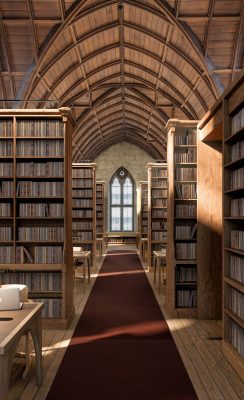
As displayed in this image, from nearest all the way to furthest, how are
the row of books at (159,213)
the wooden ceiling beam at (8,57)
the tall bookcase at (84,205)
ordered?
the wooden ceiling beam at (8,57)
the row of books at (159,213)
the tall bookcase at (84,205)

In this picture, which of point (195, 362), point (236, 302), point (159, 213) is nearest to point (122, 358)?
point (195, 362)

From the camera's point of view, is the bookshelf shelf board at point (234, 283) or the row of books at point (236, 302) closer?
the bookshelf shelf board at point (234, 283)

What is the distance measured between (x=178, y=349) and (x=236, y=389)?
121 centimetres

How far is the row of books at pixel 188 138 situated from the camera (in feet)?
21.4

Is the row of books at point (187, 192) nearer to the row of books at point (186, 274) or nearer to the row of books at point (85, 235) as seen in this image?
the row of books at point (186, 274)

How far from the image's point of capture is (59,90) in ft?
44.2

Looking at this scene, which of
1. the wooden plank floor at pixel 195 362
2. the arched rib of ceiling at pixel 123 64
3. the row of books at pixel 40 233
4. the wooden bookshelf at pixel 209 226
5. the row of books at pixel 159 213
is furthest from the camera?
the row of books at pixel 159 213

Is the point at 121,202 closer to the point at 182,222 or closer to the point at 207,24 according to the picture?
the point at 207,24

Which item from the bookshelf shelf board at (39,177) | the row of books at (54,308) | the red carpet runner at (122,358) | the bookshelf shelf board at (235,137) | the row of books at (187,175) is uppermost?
the bookshelf shelf board at (235,137)

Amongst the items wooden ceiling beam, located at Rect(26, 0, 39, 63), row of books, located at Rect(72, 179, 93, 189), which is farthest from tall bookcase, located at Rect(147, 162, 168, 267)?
wooden ceiling beam, located at Rect(26, 0, 39, 63)

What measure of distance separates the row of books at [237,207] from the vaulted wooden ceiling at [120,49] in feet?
12.0

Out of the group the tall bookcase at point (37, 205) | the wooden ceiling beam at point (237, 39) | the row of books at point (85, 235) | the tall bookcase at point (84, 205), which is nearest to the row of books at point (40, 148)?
the tall bookcase at point (37, 205)

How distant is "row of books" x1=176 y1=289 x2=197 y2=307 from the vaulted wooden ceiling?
371cm

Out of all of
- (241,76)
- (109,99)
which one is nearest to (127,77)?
(109,99)
